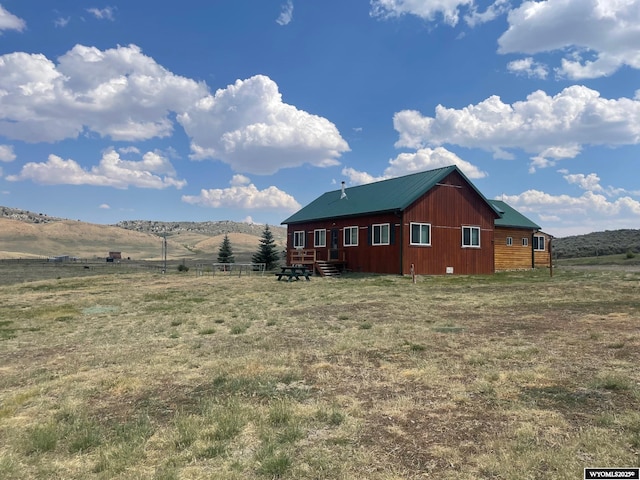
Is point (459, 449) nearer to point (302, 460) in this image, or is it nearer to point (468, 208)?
point (302, 460)

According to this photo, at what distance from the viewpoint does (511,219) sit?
3350 cm

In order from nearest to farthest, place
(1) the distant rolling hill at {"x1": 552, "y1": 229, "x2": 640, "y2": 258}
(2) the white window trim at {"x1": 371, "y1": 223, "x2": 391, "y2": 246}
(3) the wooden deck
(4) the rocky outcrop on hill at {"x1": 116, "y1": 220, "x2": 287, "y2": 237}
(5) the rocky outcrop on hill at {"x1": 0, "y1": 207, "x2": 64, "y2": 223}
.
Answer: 1. (2) the white window trim at {"x1": 371, "y1": 223, "x2": 391, "y2": 246}
2. (3) the wooden deck
3. (1) the distant rolling hill at {"x1": 552, "y1": 229, "x2": 640, "y2": 258}
4. (5) the rocky outcrop on hill at {"x1": 0, "y1": 207, "x2": 64, "y2": 223}
5. (4) the rocky outcrop on hill at {"x1": 116, "y1": 220, "x2": 287, "y2": 237}

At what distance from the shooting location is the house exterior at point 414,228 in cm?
2566

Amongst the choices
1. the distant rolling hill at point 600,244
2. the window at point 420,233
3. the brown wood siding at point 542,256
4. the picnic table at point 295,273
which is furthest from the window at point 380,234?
the distant rolling hill at point 600,244

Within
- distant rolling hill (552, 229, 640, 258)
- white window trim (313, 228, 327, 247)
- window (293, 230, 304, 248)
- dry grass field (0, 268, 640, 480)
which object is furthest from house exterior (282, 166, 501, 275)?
distant rolling hill (552, 229, 640, 258)

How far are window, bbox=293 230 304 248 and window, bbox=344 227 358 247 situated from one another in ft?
18.4

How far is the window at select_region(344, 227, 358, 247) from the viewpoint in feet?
94.3

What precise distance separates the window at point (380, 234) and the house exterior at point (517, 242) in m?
10.1

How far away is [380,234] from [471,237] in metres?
6.14

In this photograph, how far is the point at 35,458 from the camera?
432 cm

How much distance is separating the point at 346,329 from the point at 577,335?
472 cm

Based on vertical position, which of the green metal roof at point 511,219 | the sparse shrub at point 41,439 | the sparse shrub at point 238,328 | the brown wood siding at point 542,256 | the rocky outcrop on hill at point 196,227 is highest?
the rocky outcrop on hill at point 196,227

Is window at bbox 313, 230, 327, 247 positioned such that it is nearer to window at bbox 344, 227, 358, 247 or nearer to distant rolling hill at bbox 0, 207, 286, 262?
window at bbox 344, 227, 358, 247

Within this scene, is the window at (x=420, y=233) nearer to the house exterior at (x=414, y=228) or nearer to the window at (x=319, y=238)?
the house exterior at (x=414, y=228)
